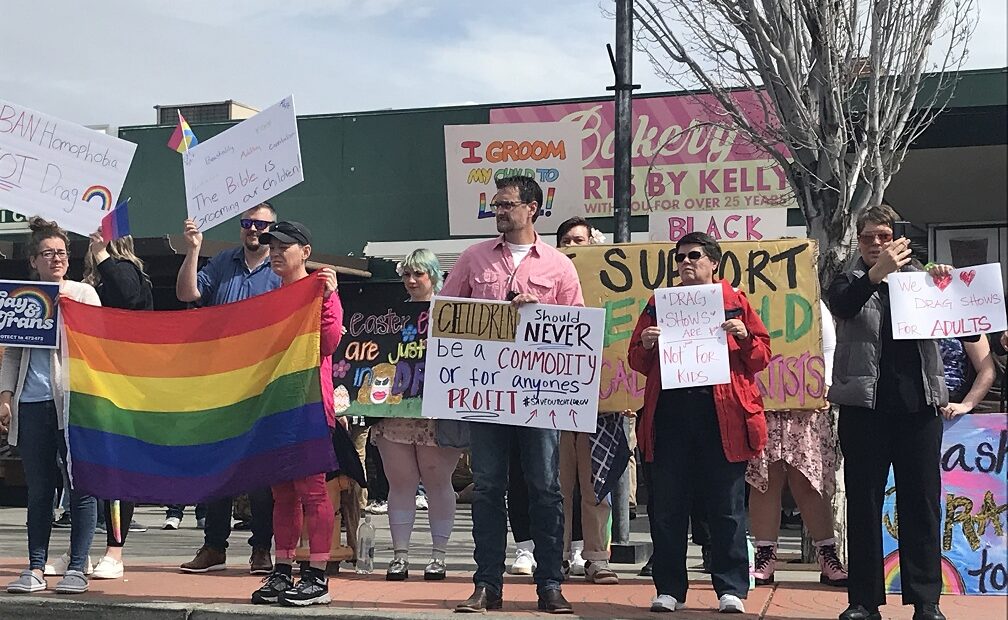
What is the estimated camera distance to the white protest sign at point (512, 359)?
6.90m

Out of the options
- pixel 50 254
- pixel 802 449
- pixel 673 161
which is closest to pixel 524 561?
pixel 802 449

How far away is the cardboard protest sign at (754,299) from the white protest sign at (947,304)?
166 centimetres

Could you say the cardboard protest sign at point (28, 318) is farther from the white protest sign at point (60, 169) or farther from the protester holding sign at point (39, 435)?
the white protest sign at point (60, 169)

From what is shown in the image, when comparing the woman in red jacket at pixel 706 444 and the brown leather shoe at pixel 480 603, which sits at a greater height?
the woman in red jacket at pixel 706 444

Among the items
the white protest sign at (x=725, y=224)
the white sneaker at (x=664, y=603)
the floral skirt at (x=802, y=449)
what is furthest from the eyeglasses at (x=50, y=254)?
the white protest sign at (x=725, y=224)

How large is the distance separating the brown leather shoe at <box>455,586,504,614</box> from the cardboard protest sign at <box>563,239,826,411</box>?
1933 mm

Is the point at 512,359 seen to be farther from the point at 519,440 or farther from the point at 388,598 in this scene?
the point at 388,598

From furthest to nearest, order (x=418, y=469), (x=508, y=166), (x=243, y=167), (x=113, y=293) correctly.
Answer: (x=508, y=166) → (x=418, y=469) → (x=113, y=293) → (x=243, y=167)

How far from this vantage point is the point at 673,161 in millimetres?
20375

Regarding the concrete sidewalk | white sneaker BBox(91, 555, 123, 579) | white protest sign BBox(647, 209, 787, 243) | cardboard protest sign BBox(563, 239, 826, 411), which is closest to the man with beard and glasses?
the concrete sidewalk

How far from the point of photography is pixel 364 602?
6965 millimetres

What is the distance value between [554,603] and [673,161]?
1447 cm

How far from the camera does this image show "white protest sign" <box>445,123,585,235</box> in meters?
21.0

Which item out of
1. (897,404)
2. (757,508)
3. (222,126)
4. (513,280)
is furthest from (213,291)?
(222,126)
